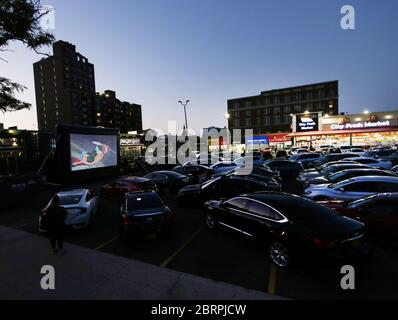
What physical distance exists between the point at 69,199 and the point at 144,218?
12.8 ft

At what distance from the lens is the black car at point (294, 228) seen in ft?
16.1

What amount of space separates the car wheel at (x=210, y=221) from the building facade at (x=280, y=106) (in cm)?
7598

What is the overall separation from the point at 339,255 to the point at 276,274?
1.38m

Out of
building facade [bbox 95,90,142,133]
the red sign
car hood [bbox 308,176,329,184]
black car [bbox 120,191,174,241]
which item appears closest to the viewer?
black car [bbox 120,191,174,241]

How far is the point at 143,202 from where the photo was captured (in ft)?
26.5

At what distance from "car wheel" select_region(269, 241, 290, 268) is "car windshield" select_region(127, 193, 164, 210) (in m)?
3.75

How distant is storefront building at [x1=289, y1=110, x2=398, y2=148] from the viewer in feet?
140

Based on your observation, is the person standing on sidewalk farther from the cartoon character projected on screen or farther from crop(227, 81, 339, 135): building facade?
crop(227, 81, 339, 135): building facade

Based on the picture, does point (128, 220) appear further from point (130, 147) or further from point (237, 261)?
point (130, 147)

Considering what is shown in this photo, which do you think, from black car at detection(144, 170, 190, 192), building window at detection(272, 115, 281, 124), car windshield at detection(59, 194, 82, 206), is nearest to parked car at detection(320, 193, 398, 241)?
car windshield at detection(59, 194, 82, 206)

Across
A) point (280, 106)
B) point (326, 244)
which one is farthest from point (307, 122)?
point (326, 244)

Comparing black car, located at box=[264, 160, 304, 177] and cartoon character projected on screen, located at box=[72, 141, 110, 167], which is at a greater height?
cartoon character projected on screen, located at box=[72, 141, 110, 167]

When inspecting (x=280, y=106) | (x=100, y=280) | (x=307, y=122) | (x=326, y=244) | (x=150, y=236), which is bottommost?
(x=100, y=280)
